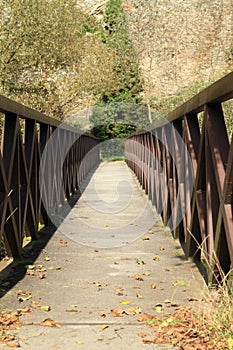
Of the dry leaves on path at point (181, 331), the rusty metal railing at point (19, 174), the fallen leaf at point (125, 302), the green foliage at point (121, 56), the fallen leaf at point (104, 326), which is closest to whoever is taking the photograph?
the dry leaves on path at point (181, 331)

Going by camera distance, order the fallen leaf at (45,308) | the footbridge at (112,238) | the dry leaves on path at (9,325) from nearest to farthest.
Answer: the dry leaves on path at (9,325), the footbridge at (112,238), the fallen leaf at (45,308)

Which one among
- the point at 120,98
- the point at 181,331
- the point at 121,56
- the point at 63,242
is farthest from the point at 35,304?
the point at 121,56

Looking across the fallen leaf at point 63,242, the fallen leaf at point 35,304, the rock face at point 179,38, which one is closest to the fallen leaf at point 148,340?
the fallen leaf at point 35,304

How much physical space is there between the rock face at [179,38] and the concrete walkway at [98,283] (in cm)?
4350

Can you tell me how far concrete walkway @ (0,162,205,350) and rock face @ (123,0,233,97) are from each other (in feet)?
143

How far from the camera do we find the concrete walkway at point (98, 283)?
3781 mm

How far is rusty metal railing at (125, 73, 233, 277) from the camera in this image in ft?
13.4

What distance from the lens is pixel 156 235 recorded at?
787 centimetres

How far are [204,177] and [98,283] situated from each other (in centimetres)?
134

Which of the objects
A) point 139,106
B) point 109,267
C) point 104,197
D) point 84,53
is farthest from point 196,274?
point 139,106

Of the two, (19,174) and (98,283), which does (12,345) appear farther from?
(19,174)

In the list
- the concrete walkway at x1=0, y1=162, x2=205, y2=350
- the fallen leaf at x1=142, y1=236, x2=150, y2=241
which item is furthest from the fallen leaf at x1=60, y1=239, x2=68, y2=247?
the fallen leaf at x1=142, y1=236, x2=150, y2=241

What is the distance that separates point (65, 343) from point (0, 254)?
273cm

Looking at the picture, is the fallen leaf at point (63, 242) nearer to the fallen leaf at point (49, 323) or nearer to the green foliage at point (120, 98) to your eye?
the fallen leaf at point (49, 323)
